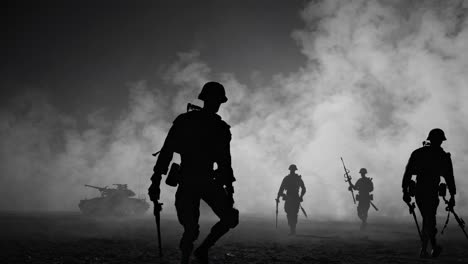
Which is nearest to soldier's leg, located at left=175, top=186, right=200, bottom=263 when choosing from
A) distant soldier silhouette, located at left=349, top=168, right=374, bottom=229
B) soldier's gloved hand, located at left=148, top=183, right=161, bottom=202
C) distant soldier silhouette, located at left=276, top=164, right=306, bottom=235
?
soldier's gloved hand, located at left=148, top=183, right=161, bottom=202

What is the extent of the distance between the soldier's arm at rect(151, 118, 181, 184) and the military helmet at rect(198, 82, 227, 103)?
524 mm

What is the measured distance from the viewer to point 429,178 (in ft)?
20.3

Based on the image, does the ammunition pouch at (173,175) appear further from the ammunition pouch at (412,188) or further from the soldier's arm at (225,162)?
the ammunition pouch at (412,188)

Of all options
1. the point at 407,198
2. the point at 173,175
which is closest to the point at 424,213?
the point at 407,198

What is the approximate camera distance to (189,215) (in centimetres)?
350

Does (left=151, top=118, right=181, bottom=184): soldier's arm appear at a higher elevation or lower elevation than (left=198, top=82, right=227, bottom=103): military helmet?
lower

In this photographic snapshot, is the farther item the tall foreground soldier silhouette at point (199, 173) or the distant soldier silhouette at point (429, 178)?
the distant soldier silhouette at point (429, 178)

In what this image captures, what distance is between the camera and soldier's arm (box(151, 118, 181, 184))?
3.51 m

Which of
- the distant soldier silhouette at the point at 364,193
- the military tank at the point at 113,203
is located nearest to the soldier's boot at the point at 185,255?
the distant soldier silhouette at the point at 364,193

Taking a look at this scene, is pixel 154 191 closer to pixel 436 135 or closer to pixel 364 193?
pixel 436 135

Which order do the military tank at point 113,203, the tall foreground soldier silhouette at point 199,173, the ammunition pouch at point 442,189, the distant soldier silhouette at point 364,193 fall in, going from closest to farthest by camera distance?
1. the tall foreground soldier silhouette at point 199,173
2. the ammunition pouch at point 442,189
3. the distant soldier silhouette at point 364,193
4. the military tank at point 113,203

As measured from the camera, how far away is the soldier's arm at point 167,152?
138 inches

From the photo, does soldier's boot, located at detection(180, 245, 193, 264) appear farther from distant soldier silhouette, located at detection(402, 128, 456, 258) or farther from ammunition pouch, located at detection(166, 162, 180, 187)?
distant soldier silhouette, located at detection(402, 128, 456, 258)

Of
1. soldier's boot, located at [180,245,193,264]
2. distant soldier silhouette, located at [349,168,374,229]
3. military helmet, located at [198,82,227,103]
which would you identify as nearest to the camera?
soldier's boot, located at [180,245,193,264]
